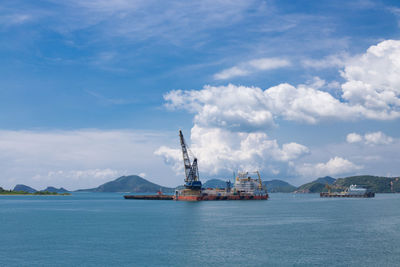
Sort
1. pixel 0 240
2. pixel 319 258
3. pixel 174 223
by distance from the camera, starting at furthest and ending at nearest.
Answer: pixel 174 223, pixel 0 240, pixel 319 258

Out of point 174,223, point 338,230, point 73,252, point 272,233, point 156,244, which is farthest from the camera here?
point 174,223

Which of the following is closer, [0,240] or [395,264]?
[395,264]

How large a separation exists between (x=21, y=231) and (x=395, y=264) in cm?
7307

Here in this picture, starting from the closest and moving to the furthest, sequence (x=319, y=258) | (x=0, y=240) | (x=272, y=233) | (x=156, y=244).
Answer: (x=319, y=258), (x=156, y=244), (x=0, y=240), (x=272, y=233)

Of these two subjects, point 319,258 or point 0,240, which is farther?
point 0,240

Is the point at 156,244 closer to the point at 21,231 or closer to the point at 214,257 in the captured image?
the point at 214,257

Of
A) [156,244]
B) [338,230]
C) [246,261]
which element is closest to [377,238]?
[338,230]

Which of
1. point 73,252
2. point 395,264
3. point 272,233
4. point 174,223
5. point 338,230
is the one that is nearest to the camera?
point 395,264

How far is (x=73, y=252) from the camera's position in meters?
58.7

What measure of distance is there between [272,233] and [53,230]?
48.2m

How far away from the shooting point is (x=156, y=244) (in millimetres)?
65500

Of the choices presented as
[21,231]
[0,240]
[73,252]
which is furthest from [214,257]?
[21,231]

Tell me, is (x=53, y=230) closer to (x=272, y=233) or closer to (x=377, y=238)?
(x=272, y=233)

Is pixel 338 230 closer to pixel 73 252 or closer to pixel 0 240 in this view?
pixel 73 252
